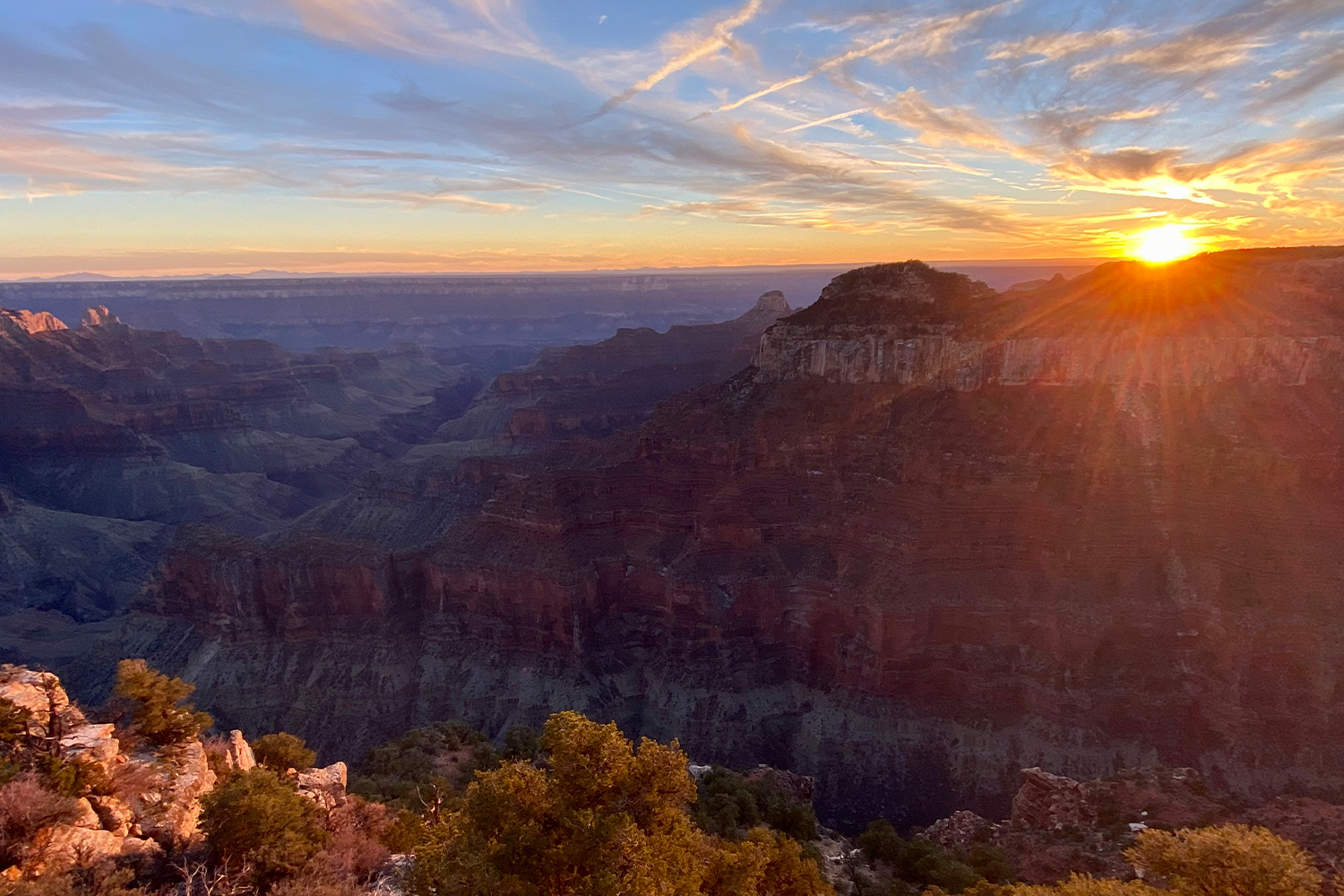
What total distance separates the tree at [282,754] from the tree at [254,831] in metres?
9.98

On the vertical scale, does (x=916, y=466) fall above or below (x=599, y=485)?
above

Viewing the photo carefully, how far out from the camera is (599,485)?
5681cm

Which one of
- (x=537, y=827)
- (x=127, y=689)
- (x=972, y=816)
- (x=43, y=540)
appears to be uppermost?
(x=537, y=827)

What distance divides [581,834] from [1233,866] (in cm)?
1252

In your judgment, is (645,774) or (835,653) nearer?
(645,774)

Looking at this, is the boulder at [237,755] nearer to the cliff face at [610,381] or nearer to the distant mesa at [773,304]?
the cliff face at [610,381]

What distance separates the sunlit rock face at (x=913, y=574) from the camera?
40.3m

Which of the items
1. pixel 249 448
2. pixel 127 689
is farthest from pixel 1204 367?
pixel 249 448

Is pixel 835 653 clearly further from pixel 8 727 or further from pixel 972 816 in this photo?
pixel 8 727

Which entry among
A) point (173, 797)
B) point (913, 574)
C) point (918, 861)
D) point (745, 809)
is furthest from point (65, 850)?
point (913, 574)

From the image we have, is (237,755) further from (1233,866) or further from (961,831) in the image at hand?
(961,831)

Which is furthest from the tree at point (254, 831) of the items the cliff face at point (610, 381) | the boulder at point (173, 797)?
the cliff face at point (610, 381)

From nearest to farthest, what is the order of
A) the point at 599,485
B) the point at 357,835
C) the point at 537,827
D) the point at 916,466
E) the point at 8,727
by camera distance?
the point at 537,827 < the point at 8,727 < the point at 357,835 < the point at 916,466 < the point at 599,485

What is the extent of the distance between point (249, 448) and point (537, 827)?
137 metres
